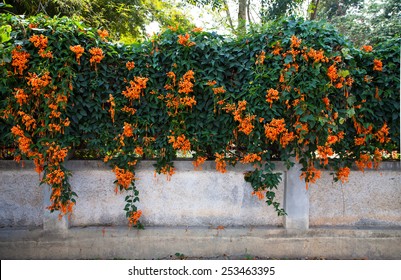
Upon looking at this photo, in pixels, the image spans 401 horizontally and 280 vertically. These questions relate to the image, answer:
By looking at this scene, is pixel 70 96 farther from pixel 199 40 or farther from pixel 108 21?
pixel 108 21

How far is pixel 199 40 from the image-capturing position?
12.0 feet

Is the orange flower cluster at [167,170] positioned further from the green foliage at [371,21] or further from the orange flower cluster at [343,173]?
the green foliage at [371,21]

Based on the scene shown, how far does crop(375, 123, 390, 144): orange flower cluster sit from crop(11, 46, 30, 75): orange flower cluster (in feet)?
11.9

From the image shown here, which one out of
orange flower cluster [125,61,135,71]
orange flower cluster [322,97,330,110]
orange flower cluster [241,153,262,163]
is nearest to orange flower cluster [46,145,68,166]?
orange flower cluster [125,61,135,71]

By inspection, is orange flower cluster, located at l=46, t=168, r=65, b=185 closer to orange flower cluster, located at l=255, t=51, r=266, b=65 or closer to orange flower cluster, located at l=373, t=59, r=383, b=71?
orange flower cluster, located at l=255, t=51, r=266, b=65

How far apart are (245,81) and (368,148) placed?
1.47 m

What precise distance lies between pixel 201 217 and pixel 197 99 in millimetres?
1322

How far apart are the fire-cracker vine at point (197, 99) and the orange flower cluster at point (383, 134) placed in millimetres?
14

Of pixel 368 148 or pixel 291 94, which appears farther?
pixel 368 148

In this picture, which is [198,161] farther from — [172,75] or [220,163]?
[172,75]

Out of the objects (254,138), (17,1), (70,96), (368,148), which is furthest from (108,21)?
(368,148)

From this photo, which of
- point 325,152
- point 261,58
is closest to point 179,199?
point 325,152

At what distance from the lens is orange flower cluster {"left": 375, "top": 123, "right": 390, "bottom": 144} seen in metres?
3.68
